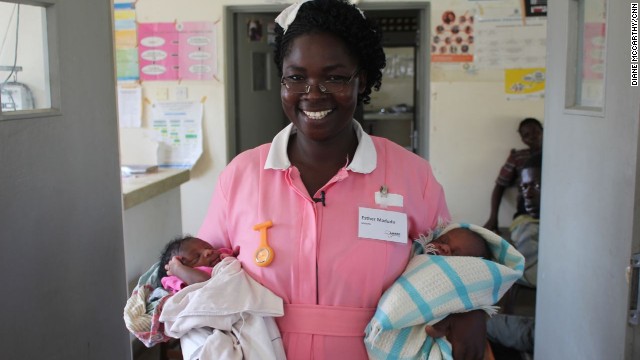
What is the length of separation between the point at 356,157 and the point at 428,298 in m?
0.36

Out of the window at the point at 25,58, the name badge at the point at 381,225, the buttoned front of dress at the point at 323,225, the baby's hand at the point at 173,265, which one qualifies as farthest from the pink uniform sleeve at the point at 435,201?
the window at the point at 25,58

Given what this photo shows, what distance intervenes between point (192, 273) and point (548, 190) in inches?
57.8

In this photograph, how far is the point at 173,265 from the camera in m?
1.59

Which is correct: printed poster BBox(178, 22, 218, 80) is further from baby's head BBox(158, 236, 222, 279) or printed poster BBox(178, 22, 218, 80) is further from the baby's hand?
the baby's hand

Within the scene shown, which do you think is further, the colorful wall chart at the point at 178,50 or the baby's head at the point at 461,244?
the colorful wall chart at the point at 178,50

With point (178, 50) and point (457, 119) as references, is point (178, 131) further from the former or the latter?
point (457, 119)

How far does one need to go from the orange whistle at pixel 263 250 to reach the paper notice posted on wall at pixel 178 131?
10.6 ft

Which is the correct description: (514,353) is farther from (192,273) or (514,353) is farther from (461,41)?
(192,273)

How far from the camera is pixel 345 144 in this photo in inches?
60.1

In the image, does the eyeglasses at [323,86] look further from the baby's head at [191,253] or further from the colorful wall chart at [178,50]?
the colorful wall chart at [178,50]

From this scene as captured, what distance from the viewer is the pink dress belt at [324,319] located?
4.52 feet

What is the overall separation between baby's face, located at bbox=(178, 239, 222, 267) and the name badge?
1.25 feet

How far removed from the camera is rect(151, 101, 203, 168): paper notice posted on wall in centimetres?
452

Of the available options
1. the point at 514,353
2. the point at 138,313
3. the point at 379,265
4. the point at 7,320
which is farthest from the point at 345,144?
the point at 514,353
